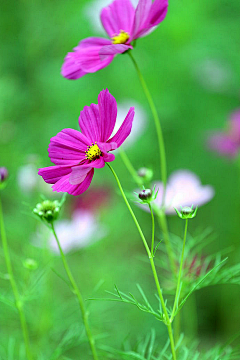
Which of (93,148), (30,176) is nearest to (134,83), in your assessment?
(30,176)

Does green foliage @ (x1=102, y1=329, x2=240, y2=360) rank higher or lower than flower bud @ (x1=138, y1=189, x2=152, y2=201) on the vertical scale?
lower

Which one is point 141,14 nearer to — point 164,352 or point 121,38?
point 121,38

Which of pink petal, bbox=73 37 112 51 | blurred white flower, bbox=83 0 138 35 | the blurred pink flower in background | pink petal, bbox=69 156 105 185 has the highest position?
blurred white flower, bbox=83 0 138 35

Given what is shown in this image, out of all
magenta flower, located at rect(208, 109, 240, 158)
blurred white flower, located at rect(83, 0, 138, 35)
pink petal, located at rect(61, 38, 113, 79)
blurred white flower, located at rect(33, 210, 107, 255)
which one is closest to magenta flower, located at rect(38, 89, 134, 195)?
pink petal, located at rect(61, 38, 113, 79)

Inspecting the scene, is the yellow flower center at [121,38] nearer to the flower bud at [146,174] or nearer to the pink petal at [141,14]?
the pink petal at [141,14]

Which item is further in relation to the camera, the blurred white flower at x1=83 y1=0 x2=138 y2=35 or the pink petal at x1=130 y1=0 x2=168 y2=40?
the blurred white flower at x1=83 y1=0 x2=138 y2=35

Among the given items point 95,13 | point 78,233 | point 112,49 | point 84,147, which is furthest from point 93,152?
point 95,13

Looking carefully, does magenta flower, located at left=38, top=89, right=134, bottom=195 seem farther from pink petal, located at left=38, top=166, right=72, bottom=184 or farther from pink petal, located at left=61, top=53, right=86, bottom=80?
pink petal, located at left=61, top=53, right=86, bottom=80
